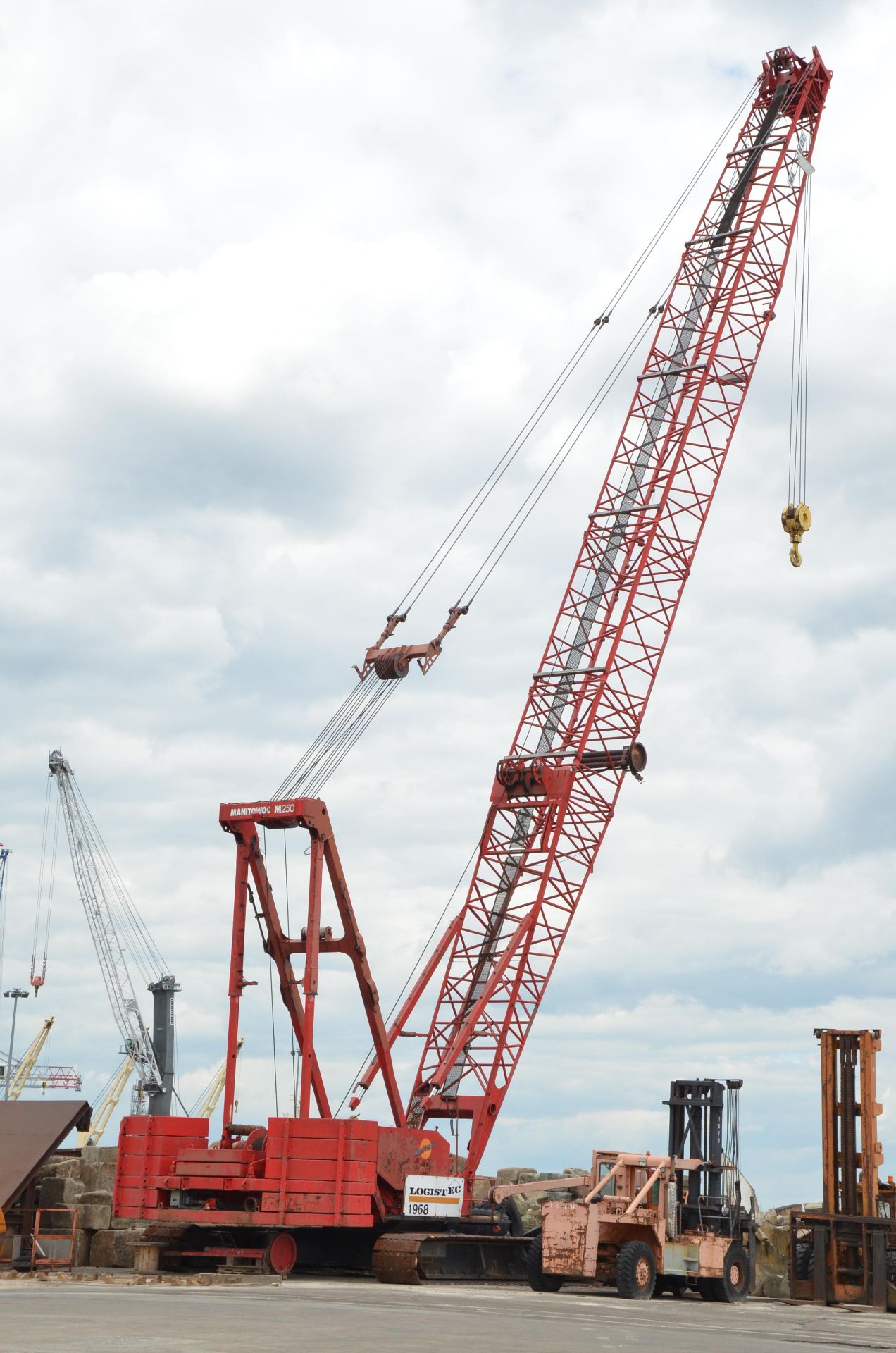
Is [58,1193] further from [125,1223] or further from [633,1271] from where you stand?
[633,1271]

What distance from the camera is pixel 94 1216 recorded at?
34875 mm

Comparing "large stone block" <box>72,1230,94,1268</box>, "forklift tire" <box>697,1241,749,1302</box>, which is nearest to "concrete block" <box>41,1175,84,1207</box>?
"large stone block" <box>72,1230,94,1268</box>

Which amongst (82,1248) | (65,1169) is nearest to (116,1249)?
(82,1248)

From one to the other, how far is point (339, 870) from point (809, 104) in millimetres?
29002

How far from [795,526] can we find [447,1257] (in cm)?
2185

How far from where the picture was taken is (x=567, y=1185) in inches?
1185

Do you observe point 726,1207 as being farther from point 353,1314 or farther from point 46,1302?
point 46,1302

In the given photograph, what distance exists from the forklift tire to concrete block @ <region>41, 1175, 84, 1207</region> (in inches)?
543

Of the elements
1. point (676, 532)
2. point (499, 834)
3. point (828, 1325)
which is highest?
point (676, 532)

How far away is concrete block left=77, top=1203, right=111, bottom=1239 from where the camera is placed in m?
34.3

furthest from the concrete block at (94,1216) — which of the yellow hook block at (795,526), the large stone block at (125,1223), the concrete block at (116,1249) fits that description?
the yellow hook block at (795,526)

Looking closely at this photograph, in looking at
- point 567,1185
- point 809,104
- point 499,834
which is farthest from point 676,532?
point 567,1185

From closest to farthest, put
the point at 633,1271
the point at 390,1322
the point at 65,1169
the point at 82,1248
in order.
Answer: the point at 390,1322, the point at 633,1271, the point at 82,1248, the point at 65,1169

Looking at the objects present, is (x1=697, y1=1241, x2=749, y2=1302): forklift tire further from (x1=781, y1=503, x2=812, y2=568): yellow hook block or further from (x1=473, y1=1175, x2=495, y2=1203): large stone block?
(x1=781, y1=503, x2=812, y2=568): yellow hook block
